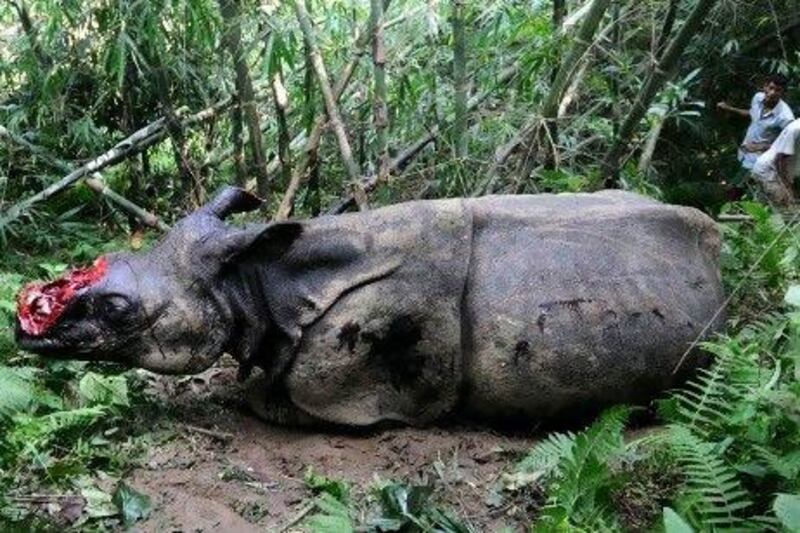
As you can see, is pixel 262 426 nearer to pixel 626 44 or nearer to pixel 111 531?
pixel 111 531

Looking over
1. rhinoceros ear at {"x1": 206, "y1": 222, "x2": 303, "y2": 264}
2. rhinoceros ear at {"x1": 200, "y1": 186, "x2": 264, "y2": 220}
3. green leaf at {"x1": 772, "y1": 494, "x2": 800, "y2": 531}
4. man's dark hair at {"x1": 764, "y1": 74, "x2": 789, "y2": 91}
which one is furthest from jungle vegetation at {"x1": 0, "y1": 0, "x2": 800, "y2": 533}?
rhinoceros ear at {"x1": 200, "y1": 186, "x2": 264, "y2": 220}

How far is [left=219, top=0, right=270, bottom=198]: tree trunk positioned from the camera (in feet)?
21.8

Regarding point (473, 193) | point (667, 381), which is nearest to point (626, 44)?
point (473, 193)

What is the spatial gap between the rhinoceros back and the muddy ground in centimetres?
32

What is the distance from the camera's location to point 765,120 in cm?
1010

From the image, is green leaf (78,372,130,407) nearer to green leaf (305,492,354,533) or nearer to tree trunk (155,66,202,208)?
green leaf (305,492,354,533)

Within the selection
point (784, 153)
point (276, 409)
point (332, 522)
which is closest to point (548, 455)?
point (332, 522)

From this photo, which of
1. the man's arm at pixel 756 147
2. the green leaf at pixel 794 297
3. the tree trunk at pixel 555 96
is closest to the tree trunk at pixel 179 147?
the tree trunk at pixel 555 96

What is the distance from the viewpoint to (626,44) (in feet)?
28.1

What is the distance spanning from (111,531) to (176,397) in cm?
141

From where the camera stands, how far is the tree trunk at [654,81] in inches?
238

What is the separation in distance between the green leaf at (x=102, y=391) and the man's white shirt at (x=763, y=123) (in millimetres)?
7323

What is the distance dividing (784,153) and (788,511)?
7378 millimetres

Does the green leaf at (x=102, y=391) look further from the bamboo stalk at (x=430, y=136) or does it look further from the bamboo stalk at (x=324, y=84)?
the bamboo stalk at (x=430, y=136)
